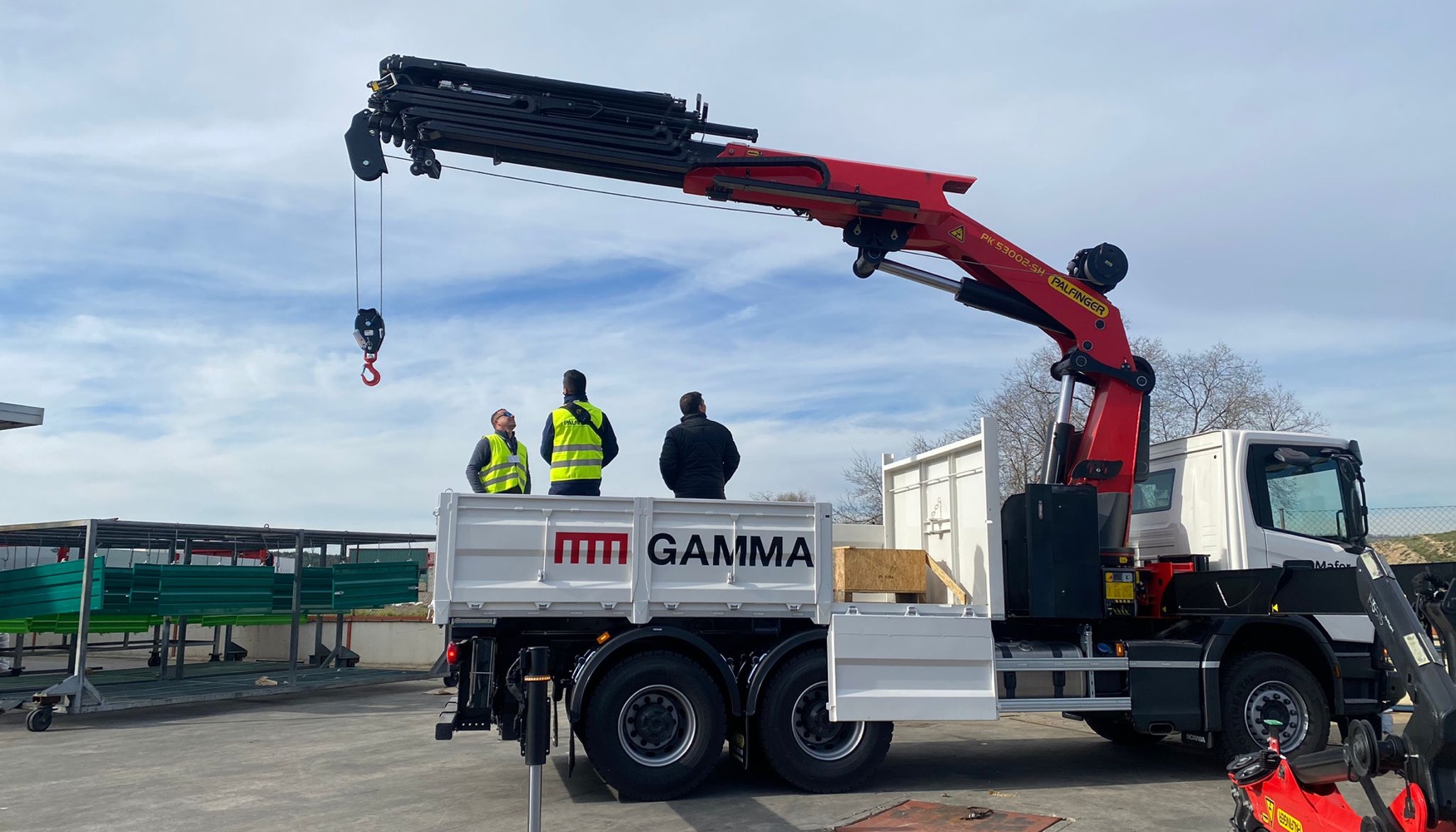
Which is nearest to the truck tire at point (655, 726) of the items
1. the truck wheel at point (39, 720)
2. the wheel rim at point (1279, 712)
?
the wheel rim at point (1279, 712)

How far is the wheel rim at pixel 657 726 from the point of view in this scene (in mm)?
7566

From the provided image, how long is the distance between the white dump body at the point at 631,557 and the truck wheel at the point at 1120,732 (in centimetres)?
428

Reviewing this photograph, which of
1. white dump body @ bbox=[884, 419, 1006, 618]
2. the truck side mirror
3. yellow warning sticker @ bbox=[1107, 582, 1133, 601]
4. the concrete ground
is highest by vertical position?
the truck side mirror

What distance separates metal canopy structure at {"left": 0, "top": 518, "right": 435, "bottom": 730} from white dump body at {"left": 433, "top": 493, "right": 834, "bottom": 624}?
7598 millimetres

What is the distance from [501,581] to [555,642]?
0.72 m

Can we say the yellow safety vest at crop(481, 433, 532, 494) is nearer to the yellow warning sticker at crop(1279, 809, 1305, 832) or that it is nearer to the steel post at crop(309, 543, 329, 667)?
the yellow warning sticker at crop(1279, 809, 1305, 832)

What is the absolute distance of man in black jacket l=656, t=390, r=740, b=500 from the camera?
8750mm

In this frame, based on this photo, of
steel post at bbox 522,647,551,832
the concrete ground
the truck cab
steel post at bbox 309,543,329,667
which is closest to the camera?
steel post at bbox 522,647,551,832

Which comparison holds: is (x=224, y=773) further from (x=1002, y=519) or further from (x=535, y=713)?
(x=1002, y=519)

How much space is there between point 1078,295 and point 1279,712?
3.95 meters

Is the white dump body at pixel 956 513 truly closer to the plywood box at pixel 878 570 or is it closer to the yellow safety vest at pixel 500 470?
the plywood box at pixel 878 570

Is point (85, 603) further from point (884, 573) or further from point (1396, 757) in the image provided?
point (1396, 757)

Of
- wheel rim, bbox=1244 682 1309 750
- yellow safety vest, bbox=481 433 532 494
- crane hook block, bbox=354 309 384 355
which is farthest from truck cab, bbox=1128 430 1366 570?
crane hook block, bbox=354 309 384 355

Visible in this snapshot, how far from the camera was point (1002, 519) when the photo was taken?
8.89 metres
